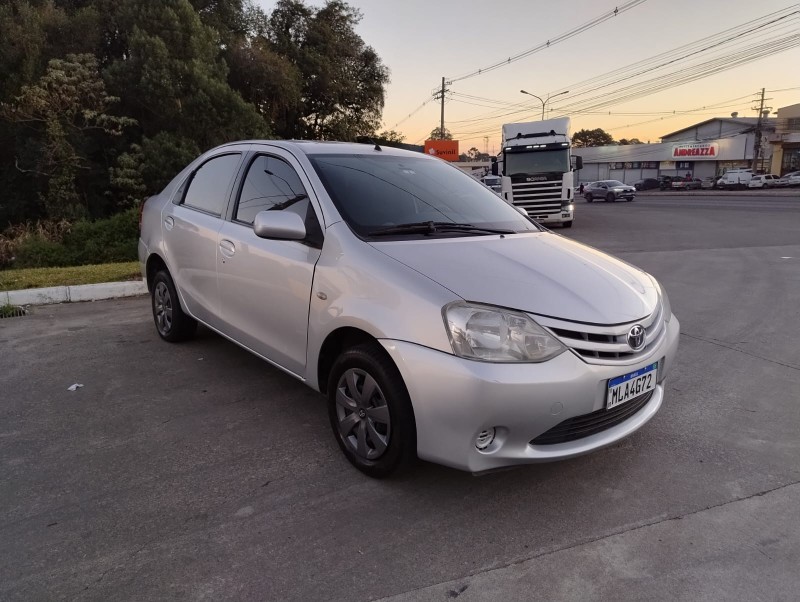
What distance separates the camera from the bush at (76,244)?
42.4 ft

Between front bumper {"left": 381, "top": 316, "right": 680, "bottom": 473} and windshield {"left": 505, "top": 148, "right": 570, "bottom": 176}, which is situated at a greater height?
windshield {"left": 505, "top": 148, "right": 570, "bottom": 176}

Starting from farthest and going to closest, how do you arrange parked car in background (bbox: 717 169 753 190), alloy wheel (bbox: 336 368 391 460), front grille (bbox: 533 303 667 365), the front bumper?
parked car in background (bbox: 717 169 753 190) → alloy wheel (bbox: 336 368 391 460) → front grille (bbox: 533 303 667 365) → the front bumper

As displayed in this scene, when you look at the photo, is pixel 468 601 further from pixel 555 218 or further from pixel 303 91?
pixel 303 91

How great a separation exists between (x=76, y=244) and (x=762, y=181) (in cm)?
5348

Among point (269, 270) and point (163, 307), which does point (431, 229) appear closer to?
point (269, 270)

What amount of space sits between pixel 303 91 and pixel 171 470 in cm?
2252

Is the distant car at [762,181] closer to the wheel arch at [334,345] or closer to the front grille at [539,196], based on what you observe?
the front grille at [539,196]

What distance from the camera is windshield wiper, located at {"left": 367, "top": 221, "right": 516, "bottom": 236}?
10.5ft

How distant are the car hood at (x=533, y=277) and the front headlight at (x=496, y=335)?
0.20ft

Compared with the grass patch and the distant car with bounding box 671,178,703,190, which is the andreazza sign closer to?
the distant car with bounding box 671,178,703,190

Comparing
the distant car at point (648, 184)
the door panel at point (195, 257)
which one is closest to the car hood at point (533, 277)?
the door panel at point (195, 257)

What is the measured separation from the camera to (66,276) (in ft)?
26.1

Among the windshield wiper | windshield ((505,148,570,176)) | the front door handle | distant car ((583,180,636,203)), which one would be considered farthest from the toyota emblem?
distant car ((583,180,636,203))

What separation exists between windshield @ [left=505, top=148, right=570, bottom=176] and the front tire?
1605 centimetres
